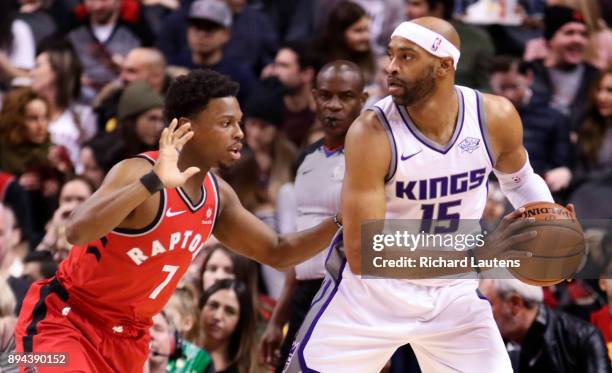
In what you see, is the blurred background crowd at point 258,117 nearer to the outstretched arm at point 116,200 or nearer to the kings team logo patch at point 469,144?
the kings team logo patch at point 469,144

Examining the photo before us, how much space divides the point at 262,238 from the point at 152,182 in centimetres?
102

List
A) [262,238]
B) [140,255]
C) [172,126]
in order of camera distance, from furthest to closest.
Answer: [262,238]
[140,255]
[172,126]

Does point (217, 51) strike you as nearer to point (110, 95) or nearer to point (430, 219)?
point (110, 95)

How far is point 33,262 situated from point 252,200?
185cm

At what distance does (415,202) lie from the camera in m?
5.42

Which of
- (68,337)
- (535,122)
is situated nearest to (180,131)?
(68,337)

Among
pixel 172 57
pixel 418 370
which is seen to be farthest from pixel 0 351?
pixel 172 57

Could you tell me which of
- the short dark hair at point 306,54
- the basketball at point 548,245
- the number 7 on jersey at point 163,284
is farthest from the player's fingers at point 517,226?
the short dark hair at point 306,54

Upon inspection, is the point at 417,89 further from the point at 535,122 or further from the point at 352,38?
the point at 352,38

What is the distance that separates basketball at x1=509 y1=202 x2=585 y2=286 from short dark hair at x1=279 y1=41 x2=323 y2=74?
4.52m

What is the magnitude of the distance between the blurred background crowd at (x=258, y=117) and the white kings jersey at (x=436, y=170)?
126cm

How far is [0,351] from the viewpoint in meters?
Result: 6.39

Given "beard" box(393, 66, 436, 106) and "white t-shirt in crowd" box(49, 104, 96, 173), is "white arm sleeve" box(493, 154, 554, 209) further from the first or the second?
"white t-shirt in crowd" box(49, 104, 96, 173)

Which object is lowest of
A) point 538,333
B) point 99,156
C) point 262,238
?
point 538,333
